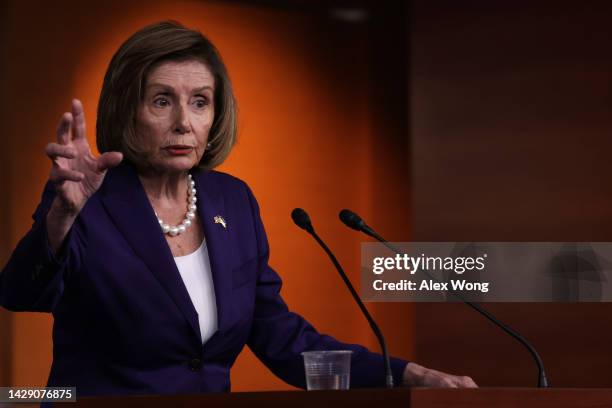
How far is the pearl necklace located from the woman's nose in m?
0.16

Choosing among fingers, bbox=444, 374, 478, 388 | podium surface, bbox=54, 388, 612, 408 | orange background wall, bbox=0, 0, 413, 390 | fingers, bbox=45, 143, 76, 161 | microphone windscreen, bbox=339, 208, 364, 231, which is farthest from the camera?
orange background wall, bbox=0, 0, 413, 390

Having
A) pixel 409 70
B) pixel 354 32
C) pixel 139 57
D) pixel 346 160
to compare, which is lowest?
pixel 139 57

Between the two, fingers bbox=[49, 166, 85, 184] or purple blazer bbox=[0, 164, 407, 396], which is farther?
purple blazer bbox=[0, 164, 407, 396]

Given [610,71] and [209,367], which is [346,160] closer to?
[610,71]

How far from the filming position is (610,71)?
429cm

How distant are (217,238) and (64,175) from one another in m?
0.62

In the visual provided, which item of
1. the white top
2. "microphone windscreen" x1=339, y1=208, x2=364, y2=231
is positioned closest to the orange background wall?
the white top

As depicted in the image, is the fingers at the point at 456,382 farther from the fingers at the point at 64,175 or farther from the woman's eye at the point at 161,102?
the woman's eye at the point at 161,102

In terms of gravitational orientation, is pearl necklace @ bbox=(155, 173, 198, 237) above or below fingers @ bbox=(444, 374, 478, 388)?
above

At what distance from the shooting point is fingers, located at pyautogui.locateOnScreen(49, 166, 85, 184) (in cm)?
178

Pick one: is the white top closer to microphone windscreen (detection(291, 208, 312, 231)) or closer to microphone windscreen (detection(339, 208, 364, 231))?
microphone windscreen (detection(291, 208, 312, 231))

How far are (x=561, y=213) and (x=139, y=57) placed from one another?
2.47 m

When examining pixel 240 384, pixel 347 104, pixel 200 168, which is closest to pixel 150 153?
pixel 200 168

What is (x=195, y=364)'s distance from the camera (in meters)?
2.19
